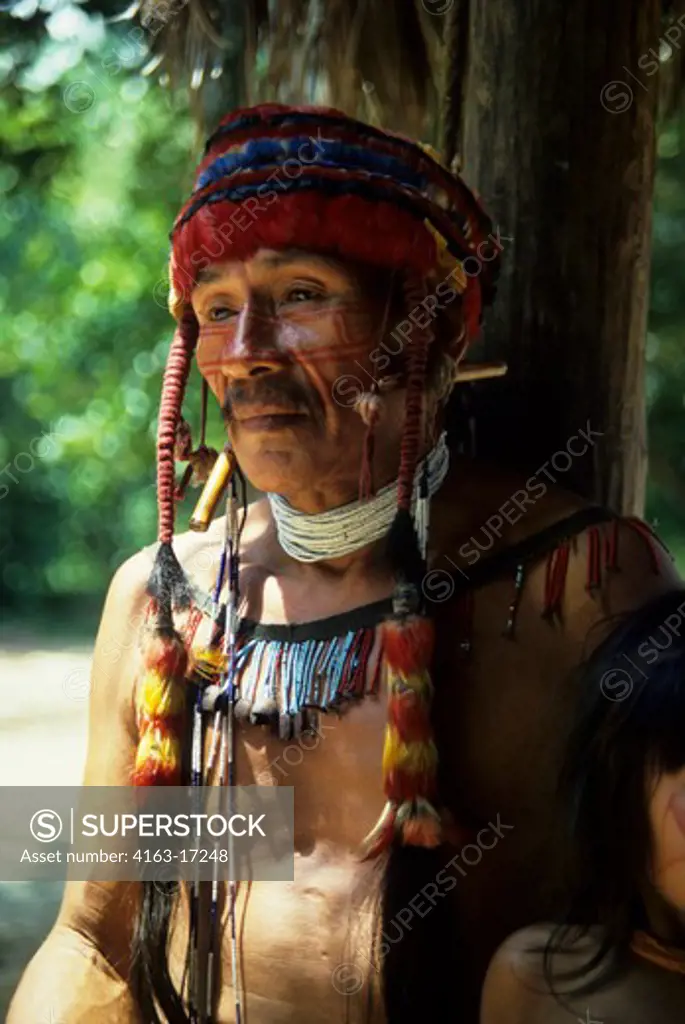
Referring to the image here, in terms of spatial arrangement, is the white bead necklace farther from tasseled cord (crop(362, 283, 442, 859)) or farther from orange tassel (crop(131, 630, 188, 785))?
orange tassel (crop(131, 630, 188, 785))

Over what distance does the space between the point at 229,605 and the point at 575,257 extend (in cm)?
87

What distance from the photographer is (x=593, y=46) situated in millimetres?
2250

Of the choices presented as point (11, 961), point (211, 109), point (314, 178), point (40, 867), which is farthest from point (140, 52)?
point (40, 867)

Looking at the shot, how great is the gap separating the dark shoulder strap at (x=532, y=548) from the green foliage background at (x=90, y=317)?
162 centimetres

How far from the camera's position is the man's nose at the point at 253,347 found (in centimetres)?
185

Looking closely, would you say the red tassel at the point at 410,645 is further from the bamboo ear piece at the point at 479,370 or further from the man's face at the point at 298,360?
the bamboo ear piece at the point at 479,370

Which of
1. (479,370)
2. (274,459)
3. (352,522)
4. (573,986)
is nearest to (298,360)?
(274,459)

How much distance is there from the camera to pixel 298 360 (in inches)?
73.2

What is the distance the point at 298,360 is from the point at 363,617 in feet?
1.31

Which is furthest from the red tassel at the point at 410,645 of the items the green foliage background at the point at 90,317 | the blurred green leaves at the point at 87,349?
the blurred green leaves at the point at 87,349

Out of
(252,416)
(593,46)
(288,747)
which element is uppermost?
(593,46)

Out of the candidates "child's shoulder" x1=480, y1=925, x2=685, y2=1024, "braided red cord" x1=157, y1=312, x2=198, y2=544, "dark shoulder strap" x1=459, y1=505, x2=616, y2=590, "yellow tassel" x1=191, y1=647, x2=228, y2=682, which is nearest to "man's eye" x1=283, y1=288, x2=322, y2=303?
"braided red cord" x1=157, y1=312, x2=198, y2=544

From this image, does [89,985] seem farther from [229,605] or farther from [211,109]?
[211,109]

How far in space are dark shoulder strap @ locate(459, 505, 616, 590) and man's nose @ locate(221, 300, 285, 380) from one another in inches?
16.5
